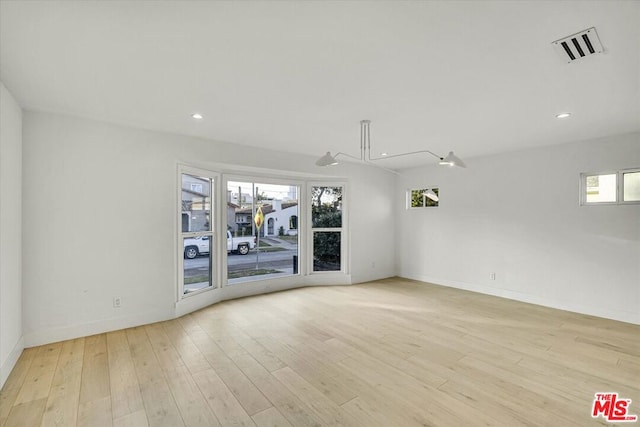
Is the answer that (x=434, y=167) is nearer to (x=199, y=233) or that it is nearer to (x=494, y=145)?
(x=494, y=145)

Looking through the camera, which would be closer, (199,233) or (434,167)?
(199,233)

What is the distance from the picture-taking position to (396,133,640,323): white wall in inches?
152

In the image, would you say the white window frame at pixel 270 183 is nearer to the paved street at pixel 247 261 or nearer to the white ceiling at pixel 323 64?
the paved street at pixel 247 261

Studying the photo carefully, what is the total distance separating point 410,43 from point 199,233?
12.2ft

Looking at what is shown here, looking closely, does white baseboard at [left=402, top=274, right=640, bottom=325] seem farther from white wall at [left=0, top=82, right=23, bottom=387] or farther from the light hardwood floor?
white wall at [left=0, top=82, right=23, bottom=387]

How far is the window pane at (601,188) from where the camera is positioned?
3.96m

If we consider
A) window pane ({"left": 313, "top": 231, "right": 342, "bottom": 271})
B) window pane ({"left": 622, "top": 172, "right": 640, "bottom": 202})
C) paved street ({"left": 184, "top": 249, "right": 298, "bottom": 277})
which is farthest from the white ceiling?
window pane ({"left": 313, "top": 231, "right": 342, "bottom": 271})

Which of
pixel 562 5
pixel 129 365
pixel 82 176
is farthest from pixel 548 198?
pixel 82 176

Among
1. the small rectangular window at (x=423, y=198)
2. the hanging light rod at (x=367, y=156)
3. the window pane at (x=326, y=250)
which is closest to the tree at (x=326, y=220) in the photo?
A: the window pane at (x=326, y=250)

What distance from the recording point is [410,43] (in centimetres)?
183

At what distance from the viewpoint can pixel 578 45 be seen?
72.4 inches

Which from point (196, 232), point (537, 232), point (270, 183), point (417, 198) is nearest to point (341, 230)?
point (270, 183)

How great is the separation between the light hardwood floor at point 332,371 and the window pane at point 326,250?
1741 millimetres

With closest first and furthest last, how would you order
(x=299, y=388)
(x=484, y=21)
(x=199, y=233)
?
(x=484, y=21) → (x=299, y=388) → (x=199, y=233)
